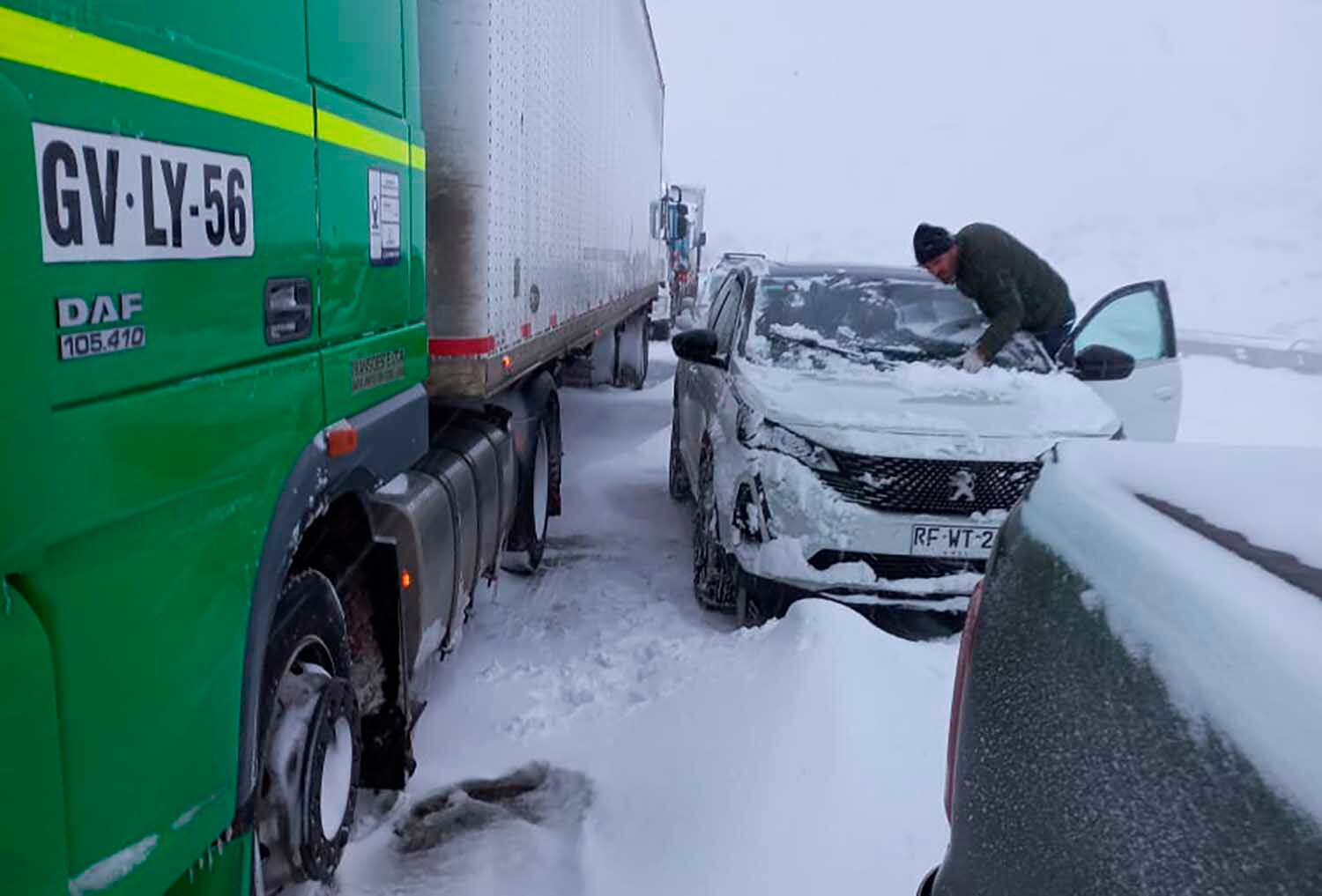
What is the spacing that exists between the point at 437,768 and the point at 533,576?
226cm

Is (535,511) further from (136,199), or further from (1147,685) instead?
(1147,685)

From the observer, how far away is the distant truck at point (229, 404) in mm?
1384

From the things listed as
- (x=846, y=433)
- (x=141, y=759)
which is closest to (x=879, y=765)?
(x=846, y=433)

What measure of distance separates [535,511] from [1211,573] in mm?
4790

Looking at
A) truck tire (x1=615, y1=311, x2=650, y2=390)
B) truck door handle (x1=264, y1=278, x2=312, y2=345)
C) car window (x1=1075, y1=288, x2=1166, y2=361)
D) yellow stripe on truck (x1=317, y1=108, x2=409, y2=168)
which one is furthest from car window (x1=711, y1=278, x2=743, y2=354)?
truck tire (x1=615, y1=311, x2=650, y2=390)

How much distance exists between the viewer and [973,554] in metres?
4.84

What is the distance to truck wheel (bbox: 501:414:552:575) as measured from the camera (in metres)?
5.74

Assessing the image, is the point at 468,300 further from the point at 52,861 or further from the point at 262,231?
the point at 52,861

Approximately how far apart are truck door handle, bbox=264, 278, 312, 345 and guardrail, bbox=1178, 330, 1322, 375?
21.2 meters

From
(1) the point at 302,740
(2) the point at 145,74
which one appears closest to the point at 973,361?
(1) the point at 302,740

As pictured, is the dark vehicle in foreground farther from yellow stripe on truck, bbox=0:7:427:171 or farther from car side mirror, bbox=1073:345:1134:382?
car side mirror, bbox=1073:345:1134:382

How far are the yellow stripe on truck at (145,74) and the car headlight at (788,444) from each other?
2.85 metres

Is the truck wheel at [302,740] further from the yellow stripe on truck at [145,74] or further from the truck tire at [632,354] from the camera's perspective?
the truck tire at [632,354]

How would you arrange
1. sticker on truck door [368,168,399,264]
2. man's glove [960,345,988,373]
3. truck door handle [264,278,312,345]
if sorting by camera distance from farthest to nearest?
1. man's glove [960,345,988,373]
2. sticker on truck door [368,168,399,264]
3. truck door handle [264,278,312,345]
